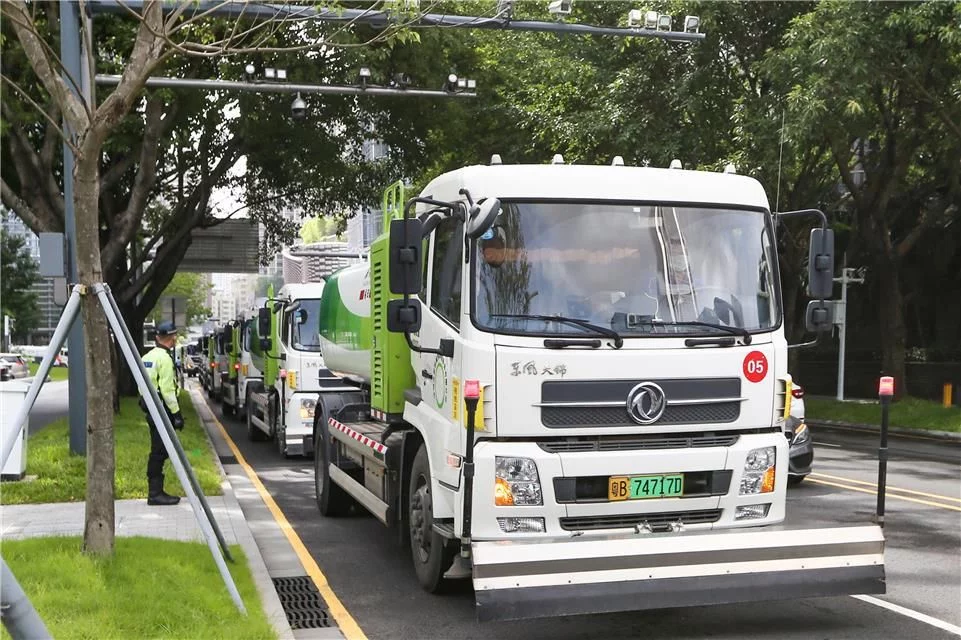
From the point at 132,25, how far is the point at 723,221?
14323mm

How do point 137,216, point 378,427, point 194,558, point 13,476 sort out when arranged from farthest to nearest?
1. point 137,216
2. point 13,476
3. point 378,427
4. point 194,558

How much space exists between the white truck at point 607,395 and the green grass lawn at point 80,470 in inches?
195

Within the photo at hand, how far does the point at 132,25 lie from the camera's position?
18.2m

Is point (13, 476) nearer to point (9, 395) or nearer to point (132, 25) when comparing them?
point (9, 395)

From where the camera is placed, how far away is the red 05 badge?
260 inches

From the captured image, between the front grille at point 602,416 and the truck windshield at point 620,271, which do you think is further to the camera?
the truck windshield at point 620,271

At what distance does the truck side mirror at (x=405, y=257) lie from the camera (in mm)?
6375

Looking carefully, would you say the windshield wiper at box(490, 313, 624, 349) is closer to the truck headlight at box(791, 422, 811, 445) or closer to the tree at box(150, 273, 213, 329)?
the truck headlight at box(791, 422, 811, 445)

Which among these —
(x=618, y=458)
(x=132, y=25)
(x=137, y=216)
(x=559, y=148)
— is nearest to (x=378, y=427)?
(x=618, y=458)

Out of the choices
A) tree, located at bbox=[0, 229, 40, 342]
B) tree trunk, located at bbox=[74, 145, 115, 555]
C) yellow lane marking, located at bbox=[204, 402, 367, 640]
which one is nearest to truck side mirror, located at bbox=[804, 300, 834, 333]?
yellow lane marking, located at bbox=[204, 402, 367, 640]

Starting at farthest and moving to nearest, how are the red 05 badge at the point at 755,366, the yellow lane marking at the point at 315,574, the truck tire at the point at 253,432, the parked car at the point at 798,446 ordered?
the truck tire at the point at 253,432, the parked car at the point at 798,446, the red 05 badge at the point at 755,366, the yellow lane marking at the point at 315,574

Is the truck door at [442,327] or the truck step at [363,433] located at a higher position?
the truck door at [442,327]

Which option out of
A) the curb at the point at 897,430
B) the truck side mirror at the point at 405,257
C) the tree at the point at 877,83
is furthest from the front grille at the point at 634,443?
the curb at the point at 897,430

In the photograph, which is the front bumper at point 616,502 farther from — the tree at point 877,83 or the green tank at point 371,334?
the tree at point 877,83
